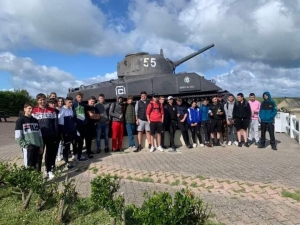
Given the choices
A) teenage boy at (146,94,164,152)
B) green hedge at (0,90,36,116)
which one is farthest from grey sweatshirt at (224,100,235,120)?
green hedge at (0,90,36,116)

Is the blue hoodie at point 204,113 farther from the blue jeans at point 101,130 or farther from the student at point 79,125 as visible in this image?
the student at point 79,125

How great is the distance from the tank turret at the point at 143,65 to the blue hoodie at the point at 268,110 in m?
5.20

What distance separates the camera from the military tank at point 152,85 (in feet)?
38.2

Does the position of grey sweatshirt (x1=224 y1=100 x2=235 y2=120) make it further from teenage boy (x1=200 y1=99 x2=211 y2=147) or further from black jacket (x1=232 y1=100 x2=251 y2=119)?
teenage boy (x1=200 y1=99 x2=211 y2=147)

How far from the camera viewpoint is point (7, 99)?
1194 inches

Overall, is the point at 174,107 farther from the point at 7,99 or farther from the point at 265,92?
the point at 7,99

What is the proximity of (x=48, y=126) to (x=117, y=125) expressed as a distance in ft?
9.89

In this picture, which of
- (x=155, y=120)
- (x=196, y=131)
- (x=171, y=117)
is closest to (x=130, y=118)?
(x=155, y=120)

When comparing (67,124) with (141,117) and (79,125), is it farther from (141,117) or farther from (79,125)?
(141,117)

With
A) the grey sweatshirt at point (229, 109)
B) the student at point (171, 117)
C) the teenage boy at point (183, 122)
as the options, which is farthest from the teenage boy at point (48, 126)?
the grey sweatshirt at point (229, 109)

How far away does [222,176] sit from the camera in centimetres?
643

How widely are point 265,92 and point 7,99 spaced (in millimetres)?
26982

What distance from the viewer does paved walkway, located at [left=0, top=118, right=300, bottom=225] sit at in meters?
4.63

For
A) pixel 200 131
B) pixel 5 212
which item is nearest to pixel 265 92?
pixel 200 131
